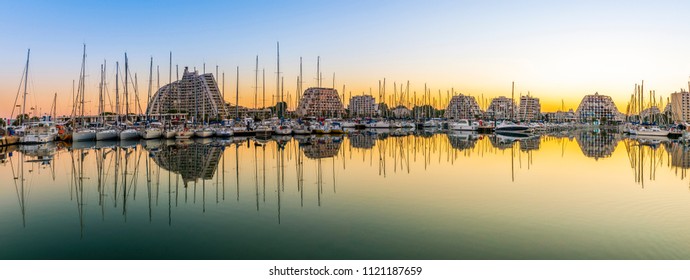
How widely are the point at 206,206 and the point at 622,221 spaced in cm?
1262

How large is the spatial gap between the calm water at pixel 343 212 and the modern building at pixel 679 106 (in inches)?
3302

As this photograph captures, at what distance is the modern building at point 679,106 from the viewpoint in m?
95.2

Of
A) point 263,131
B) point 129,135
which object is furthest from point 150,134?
point 263,131

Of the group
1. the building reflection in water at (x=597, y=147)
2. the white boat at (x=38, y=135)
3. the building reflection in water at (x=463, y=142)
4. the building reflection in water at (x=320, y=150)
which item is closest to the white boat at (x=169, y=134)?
the white boat at (x=38, y=135)

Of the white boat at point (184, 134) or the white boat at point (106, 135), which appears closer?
the white boat at point (106, 135)

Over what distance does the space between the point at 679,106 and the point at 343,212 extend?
370ft

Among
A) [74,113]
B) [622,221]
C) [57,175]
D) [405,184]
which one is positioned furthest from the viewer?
[74,113]

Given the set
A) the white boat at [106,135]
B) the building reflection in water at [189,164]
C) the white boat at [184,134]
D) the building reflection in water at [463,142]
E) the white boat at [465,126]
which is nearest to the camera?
the building reflection in water at [189,164]

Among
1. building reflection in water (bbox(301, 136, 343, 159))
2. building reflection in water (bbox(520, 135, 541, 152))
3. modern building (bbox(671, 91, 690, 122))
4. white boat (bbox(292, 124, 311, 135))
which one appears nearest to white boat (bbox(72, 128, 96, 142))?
building reflection in water (bbox(301, 136, 343, 159))

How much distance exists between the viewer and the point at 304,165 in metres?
28.3

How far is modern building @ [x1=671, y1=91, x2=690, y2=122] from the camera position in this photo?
9521 centimetres

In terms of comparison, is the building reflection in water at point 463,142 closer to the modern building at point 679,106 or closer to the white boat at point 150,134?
the white boat at point 150,134

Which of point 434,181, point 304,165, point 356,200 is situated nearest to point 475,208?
point 356,200

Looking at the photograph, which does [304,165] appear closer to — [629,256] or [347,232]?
[347,232]
